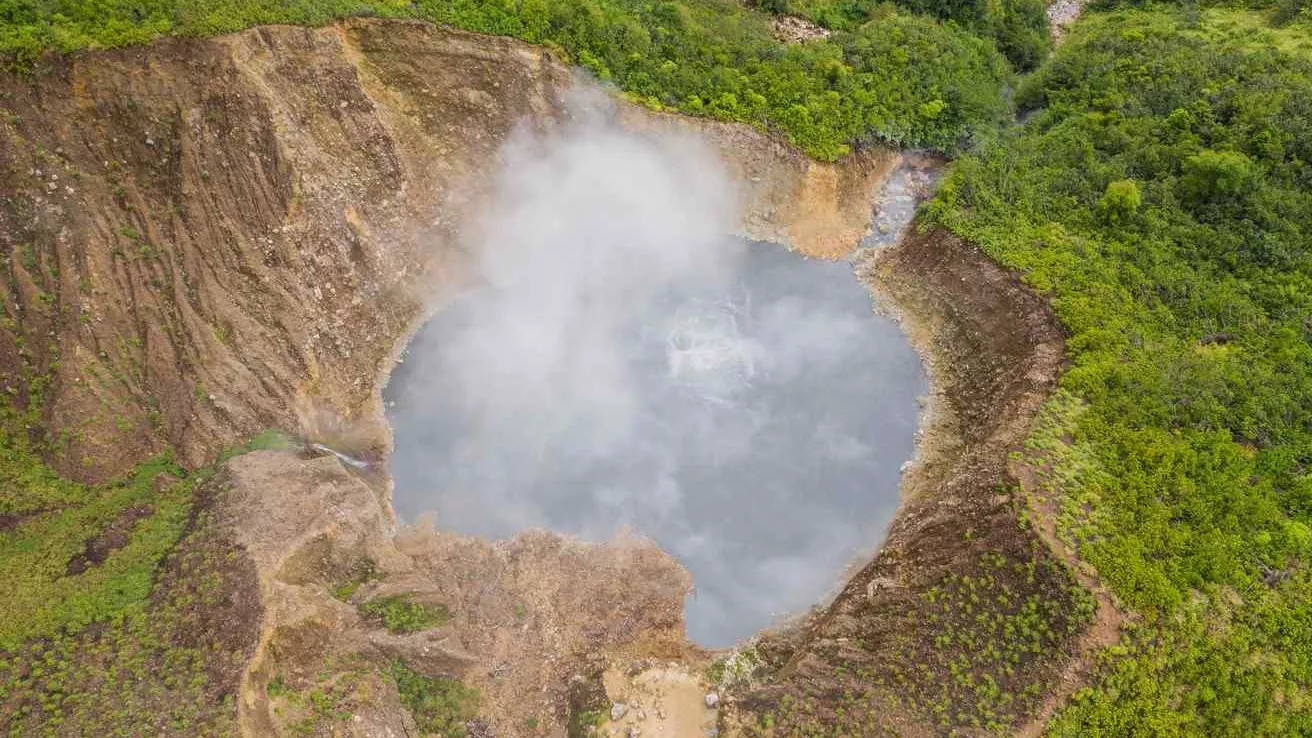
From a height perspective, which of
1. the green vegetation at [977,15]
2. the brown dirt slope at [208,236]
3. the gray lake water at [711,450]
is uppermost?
the green vegetation at [977,15]

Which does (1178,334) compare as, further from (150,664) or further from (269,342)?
(150,664)

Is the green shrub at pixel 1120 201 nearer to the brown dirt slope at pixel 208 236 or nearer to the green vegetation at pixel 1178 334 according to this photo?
the green vegetation at pixel 1178 334

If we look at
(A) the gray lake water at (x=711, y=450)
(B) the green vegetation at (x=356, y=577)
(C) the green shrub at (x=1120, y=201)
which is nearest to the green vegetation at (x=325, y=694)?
(B) the green vegetation at (x=356, y=577)

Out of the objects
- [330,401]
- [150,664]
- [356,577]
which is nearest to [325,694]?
[356,577]

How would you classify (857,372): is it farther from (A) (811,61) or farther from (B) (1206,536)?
(A) (811,61)

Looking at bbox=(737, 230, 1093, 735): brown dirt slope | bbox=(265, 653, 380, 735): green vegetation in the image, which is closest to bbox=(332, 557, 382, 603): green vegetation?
bbox=(265, 653, 380, 735): green vegetation

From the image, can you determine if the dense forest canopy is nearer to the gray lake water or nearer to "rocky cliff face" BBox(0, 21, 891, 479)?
"rocky cliff face" BBox(0, 21, 891, 479)

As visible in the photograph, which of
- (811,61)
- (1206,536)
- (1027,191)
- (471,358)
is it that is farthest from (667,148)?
(1206,536)
